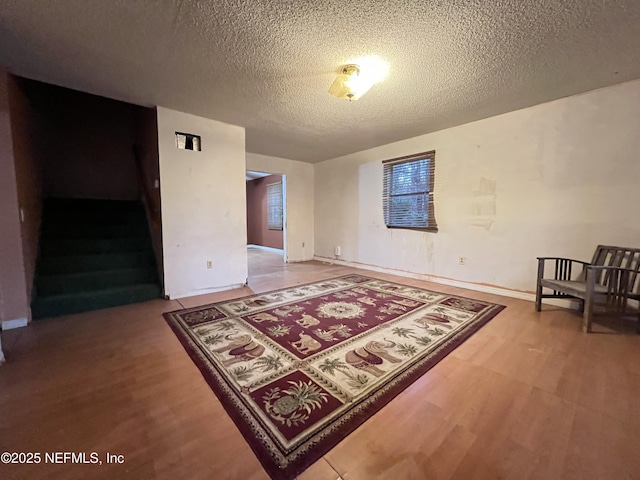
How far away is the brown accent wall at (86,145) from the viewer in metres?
4.23

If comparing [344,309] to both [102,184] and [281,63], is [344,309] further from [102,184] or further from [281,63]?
[102,184]

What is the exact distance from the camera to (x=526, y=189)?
313cm

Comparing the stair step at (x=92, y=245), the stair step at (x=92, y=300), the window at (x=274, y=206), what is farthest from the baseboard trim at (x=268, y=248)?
the stair step at (x=92, y=300)

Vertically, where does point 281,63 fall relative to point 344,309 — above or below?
above

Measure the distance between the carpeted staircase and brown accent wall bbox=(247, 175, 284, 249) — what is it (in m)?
3.94

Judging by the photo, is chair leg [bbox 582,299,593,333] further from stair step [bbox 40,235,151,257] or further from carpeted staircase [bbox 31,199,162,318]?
stair step [bbox 40,235,151,257]

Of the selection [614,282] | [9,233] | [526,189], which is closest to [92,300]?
[9,233]

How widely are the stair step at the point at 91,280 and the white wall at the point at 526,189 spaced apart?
381 centimetres

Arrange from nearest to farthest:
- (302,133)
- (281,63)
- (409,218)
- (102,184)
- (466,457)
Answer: (466,457) < (281,63) < (302,133) < (409,218) < (102,184)

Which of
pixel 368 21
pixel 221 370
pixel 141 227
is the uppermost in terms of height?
pixel 368 21

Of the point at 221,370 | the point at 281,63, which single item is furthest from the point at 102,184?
the point at 221,370

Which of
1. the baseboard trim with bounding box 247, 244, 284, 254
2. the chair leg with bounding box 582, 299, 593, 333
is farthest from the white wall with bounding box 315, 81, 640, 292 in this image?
the baseboard trim with bounding box 247, 244, 284, 254

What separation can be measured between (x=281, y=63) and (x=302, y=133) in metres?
1.84

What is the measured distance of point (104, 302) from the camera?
2881 millimetres
